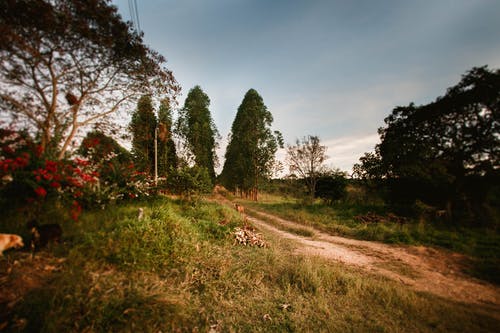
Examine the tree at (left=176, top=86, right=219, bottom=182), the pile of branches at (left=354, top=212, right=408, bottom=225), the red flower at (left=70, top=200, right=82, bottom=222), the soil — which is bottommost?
the soil

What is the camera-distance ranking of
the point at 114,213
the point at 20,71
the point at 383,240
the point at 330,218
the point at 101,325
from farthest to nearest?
the point at 330,218 < the point at 383,240 < the point at 114,213 < the point at 20,71 < the point at 101,325

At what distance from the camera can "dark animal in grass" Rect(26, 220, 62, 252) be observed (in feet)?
8.27

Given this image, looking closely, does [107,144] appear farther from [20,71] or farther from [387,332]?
[387,332]

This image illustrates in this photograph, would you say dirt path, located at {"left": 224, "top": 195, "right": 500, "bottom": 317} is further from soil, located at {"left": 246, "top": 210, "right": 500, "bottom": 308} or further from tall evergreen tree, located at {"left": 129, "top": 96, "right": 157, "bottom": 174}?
tall evergreen tree, located at {"left": 129, "top": 96, "right": 157, "bottom": 174}

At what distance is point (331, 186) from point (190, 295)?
48.2 feet

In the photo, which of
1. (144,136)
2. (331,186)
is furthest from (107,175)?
(331,186)

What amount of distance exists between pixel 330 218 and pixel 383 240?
313 centimetres

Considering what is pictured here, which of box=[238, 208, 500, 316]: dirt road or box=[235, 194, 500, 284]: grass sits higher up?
box=[235, 194, 500, 284]: grass

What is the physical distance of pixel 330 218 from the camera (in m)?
9.87

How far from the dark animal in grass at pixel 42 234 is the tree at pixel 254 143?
1714cm

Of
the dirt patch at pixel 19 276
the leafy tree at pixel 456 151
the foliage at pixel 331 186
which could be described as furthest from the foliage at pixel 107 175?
the foliage at pixel 331 186

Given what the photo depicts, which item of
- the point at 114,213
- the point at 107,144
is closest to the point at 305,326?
the point at 114,213

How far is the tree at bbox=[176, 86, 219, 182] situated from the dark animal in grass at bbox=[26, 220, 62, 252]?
54.1 ft

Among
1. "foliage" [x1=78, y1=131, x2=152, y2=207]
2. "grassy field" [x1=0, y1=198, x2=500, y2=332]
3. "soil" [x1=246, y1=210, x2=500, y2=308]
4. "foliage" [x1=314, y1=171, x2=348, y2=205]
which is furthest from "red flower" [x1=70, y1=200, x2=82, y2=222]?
"foliage" [x1=314, y1=171, x2=348, y2=205]
